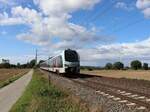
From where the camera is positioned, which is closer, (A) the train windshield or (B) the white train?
(B) the white train

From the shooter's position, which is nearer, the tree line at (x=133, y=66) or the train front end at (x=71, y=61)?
the train front end at (x=71, y=61)

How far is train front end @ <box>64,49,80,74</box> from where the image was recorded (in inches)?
1771

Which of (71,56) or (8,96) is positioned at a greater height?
(71,56)

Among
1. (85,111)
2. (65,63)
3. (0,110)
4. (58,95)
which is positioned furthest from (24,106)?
(65,63)

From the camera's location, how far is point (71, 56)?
151ft

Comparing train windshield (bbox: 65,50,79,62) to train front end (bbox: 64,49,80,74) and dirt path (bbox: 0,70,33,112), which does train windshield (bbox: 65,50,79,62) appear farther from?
dirt path (bbox: 0,70,33,112)

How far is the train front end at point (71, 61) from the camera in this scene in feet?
148

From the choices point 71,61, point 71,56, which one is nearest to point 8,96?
point 71,61

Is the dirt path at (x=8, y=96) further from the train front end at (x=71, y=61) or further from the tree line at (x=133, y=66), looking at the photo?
the tree line at (x=133, y=66)

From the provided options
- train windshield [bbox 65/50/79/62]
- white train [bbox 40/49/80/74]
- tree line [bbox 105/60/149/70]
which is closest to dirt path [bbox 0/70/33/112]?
white train [bbox 40/49/80/74]

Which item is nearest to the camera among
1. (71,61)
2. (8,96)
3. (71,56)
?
(8,96)

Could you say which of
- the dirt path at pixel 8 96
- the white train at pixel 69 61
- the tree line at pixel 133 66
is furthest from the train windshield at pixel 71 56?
the tree line at pixel 133 66

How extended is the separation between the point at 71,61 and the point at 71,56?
33.1 inches

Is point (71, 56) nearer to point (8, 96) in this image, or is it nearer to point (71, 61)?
point (71, 61)
